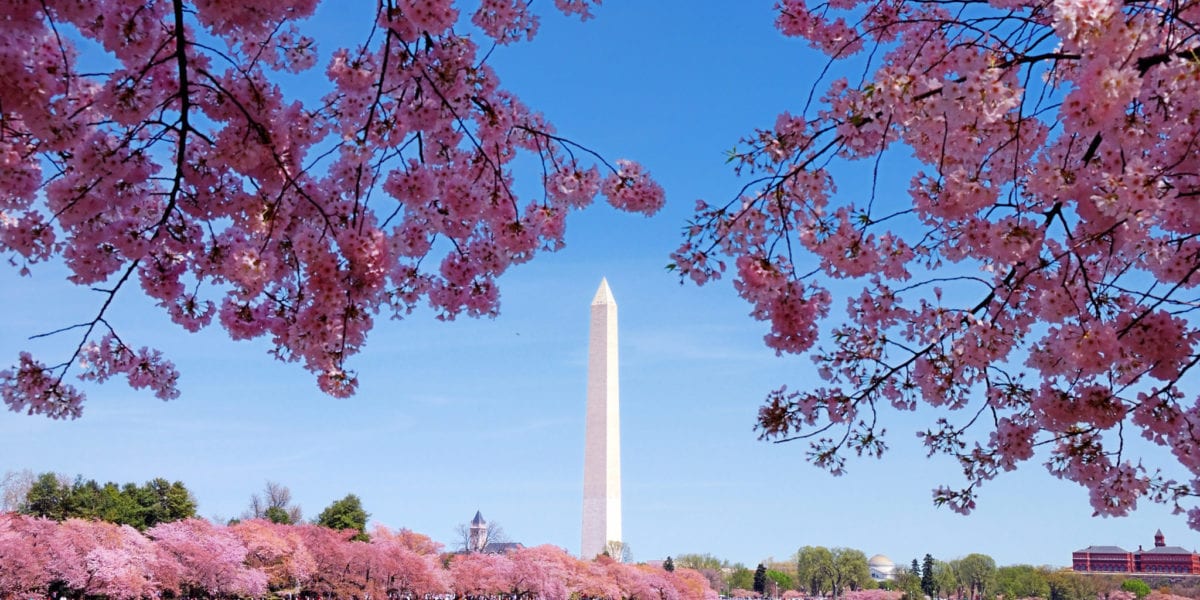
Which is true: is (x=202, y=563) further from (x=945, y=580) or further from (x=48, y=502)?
(x=945, y=580)

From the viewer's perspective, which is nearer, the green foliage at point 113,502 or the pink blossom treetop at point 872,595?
the green foliage at point 113,502

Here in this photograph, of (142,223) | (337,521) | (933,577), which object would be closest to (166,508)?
(337,521)

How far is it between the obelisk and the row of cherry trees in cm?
551

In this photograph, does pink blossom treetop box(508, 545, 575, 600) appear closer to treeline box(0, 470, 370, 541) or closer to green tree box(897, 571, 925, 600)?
treeline box(0, 470, 370, 541)

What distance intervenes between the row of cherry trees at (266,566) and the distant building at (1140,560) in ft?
222

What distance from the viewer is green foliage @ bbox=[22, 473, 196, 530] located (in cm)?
3988

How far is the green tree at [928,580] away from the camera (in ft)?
254

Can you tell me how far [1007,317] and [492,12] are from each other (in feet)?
9.24

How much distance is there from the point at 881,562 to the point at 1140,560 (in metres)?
31.4

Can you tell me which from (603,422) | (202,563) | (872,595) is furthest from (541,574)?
(872,595)

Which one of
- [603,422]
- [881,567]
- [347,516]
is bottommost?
[881,567]

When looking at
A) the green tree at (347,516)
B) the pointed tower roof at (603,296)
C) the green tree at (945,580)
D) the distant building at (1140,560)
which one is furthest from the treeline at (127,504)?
the distant building at (1140,560)

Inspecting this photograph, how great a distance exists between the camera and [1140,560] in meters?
98.4

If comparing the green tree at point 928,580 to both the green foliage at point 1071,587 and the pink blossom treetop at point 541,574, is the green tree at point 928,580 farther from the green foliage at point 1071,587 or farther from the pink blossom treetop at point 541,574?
the pink blossom treetop at point 541,574
